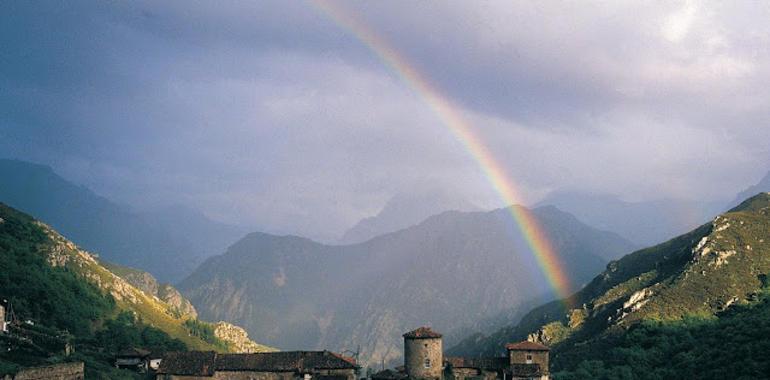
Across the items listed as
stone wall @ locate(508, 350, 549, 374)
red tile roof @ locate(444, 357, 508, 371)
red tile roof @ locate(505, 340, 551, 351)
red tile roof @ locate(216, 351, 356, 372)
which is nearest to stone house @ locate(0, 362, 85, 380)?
red tile roof @ locate(216, 351, 356, 372)

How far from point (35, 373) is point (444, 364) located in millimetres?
55076

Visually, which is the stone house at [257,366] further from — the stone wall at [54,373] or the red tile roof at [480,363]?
the stone wall at [54,373]

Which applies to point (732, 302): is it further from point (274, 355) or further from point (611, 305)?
point (274, 355)

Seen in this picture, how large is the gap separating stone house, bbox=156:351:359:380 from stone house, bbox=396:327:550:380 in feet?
27.9

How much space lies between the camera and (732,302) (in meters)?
144

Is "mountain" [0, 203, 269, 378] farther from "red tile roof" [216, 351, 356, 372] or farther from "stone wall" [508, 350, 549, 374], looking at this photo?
"stone wall" [508, 350, 549, 374]

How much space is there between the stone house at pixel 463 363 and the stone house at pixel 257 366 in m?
8.49

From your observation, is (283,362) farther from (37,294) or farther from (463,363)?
(37,294)

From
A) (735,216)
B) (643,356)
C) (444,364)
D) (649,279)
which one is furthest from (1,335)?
(735,216)

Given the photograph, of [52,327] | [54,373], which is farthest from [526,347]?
[52,327]

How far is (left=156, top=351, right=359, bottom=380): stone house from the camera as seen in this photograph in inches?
3905

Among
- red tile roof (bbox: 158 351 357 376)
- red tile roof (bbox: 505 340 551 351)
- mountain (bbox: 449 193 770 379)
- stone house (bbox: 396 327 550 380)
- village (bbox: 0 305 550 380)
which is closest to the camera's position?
stone house (bbox: 396 327 550 380)

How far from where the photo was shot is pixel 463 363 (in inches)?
3939

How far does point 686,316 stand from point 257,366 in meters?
88.8
